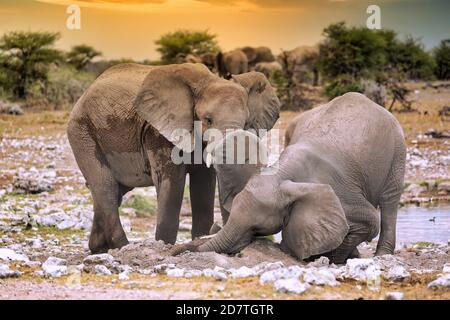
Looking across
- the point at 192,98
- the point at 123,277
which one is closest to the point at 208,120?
the point at 192,98

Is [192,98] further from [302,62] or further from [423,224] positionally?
[302,62]

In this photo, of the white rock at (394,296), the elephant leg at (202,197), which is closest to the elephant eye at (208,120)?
the elephant leg at (202,197)

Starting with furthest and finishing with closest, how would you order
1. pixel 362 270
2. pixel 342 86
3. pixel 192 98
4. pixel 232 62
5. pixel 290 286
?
pixel 232 62 → pixel 342 86 → pixel 192 98 → pixel 362 270 → pixel 290 286

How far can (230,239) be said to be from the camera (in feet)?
25.4

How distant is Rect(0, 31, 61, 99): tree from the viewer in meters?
28.0

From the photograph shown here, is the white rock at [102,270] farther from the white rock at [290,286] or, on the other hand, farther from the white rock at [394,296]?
the white rock at [394,296]

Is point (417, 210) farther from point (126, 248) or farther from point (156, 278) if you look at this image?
point (156, 278)

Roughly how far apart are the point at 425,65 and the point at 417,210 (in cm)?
1815

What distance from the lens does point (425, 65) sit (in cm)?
3038

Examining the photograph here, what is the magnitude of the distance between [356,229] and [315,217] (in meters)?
0.77

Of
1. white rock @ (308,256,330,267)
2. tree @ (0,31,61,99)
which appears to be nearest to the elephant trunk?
white rock @ (308,256,330,267)

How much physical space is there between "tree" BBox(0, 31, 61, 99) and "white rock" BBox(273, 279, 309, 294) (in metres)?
20.9

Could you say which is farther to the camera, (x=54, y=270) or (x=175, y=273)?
(x=54, y=270)

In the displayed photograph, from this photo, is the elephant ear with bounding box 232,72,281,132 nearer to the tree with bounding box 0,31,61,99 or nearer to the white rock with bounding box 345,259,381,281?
the white rock with bounding box 345,259,381,281
